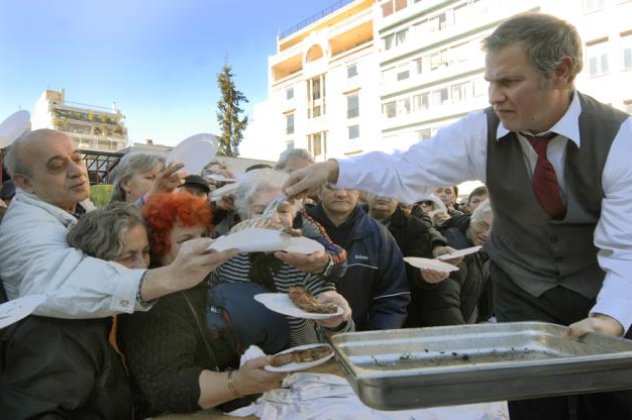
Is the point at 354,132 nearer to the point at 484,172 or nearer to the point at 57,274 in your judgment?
the point at 484,172

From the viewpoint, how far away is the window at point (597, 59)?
49.4ft

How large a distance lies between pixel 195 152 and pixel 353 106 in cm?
2376

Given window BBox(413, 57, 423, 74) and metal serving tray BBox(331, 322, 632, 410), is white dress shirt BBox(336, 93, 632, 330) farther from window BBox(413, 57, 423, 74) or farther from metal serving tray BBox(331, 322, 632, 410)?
window BBox(413, 57, 423, 74)

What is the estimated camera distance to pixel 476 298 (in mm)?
3117

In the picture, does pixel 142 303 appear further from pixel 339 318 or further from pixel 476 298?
pixel 476 298

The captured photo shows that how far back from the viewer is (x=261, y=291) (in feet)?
6.36

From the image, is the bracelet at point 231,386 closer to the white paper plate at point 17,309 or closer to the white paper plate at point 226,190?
the white paper plate at point 17,309

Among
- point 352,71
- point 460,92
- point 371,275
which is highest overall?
point 352,71

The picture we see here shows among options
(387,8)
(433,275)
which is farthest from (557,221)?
(387,8)

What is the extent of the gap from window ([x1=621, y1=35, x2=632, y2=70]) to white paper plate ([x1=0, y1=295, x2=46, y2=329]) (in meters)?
17.2

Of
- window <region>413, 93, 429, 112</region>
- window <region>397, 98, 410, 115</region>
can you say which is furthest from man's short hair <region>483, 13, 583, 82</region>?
window <region>397, 98, 410, 115</region>

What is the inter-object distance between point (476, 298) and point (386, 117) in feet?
69.7

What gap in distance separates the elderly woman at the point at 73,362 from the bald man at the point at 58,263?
0.26 ft

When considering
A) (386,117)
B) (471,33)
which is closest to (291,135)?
(386,117)
